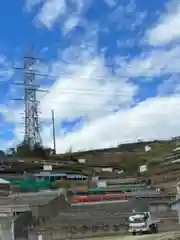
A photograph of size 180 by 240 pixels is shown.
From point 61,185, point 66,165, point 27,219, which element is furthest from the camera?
point 66,165

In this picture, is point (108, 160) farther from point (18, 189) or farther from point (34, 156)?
point (18, 189)

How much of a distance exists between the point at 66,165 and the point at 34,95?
59.8 feet

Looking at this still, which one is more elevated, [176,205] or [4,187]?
[4,187]

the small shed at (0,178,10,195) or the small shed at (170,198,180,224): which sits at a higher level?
the small shed at (0,178,10,195)

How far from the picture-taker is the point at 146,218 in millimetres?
42625

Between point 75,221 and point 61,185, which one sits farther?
point 61,185

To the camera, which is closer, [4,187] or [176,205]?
[176,205]

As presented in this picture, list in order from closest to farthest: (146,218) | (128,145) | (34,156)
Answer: (146,218) < (34,156) < (128,145)

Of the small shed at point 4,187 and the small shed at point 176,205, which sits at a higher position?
the small shed at point 4,187

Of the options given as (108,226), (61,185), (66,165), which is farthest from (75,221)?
(66,165)

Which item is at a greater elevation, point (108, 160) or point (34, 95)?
point (34, 95)

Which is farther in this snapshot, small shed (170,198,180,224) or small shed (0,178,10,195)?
small shed (0,178,10,195)

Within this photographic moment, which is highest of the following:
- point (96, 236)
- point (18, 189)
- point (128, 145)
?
point (128, 145)

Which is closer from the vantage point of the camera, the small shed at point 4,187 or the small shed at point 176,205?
the small shed at point 176,205
